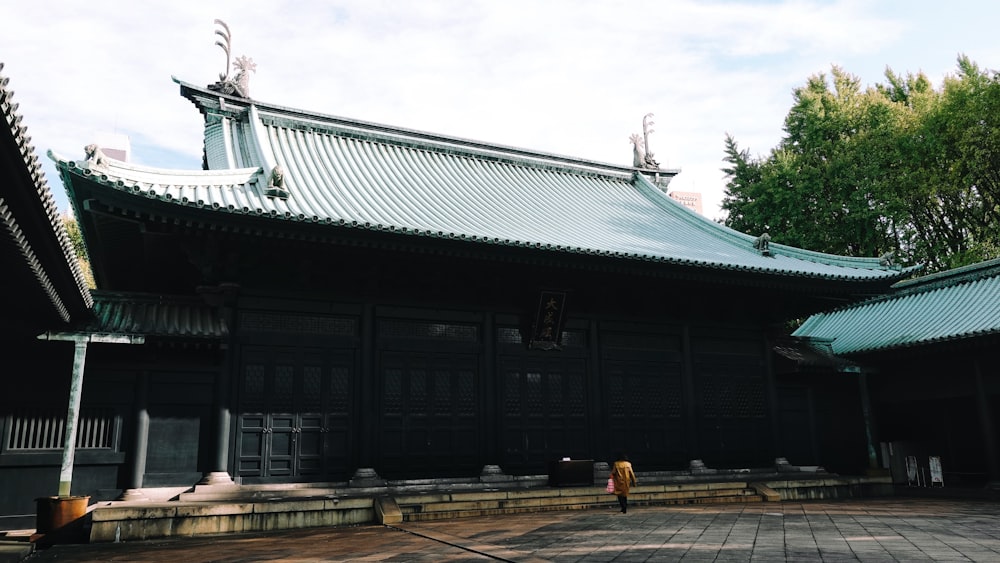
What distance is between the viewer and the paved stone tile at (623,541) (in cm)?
827

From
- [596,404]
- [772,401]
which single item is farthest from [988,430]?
[596,404]

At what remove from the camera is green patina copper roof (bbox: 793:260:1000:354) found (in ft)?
59.7

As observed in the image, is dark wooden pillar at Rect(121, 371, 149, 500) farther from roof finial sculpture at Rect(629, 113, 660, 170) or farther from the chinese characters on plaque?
roof finial sculpture at Rect(629, 113, 660, 170)

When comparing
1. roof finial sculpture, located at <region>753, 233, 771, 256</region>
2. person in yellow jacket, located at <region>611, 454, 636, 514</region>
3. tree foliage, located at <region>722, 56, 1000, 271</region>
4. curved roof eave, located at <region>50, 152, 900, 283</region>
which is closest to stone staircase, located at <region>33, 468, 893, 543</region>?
person in yellow jacket, located at <region>611, 454, 636, 514</region>

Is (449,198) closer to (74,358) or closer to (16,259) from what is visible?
(74,358)

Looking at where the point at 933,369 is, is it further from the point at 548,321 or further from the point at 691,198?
the point at 691,198

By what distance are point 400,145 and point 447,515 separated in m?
11.5

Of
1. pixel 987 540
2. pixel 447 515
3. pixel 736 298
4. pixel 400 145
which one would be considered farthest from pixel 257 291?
pixel 987 540

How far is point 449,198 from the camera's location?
58.6 ft

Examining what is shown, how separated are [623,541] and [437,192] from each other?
1098 centimetres

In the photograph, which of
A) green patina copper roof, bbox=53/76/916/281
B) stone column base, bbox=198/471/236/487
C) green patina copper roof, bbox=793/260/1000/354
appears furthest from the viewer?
green patina copper roof, bbox=793/260/1000/354

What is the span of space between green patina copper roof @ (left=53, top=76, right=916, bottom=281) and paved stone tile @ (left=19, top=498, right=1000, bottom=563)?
5158 millimetres

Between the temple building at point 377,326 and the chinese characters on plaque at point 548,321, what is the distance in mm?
50

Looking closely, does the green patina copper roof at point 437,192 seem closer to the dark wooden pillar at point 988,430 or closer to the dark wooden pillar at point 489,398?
the dark wooden pillar at point 489,398
